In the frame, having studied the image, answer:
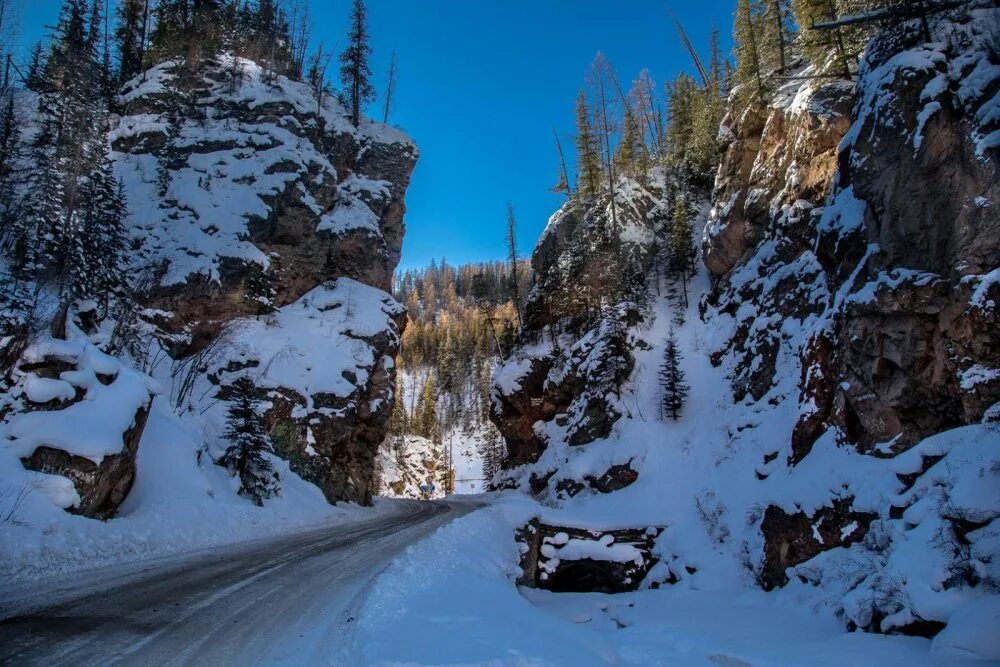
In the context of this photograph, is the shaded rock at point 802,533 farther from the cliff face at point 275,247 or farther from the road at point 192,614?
the cliff face at point 275,247

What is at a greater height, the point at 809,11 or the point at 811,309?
the point at 809,11

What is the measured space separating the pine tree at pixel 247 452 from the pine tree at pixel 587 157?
3909cm

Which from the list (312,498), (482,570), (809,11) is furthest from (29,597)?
(809,11)

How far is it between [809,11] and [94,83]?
39.5 meters

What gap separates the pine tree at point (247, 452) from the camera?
1778 centimetres

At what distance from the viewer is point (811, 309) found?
62.4ft

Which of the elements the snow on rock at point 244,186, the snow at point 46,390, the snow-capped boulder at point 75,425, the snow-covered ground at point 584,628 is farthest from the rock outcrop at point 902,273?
the snow on rock at point 244,186

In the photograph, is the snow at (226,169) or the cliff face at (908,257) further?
the snow at (226,169)

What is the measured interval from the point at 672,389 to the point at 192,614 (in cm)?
2427

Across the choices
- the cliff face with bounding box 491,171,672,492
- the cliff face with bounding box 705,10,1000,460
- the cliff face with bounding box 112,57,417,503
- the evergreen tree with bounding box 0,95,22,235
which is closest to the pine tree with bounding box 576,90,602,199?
the cliff face with bounding box 491,171,672,492

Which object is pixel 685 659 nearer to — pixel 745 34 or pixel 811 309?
pixel 811 309

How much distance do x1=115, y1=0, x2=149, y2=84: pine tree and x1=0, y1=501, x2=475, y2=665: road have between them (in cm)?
4284

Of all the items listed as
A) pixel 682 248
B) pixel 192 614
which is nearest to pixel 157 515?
pixel 192 614

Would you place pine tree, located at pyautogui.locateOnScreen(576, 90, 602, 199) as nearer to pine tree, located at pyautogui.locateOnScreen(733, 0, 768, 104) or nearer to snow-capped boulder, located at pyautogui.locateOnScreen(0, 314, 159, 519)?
pine tree, located at pyautogui.locateOnScreen(733, 0, 768, 104)
